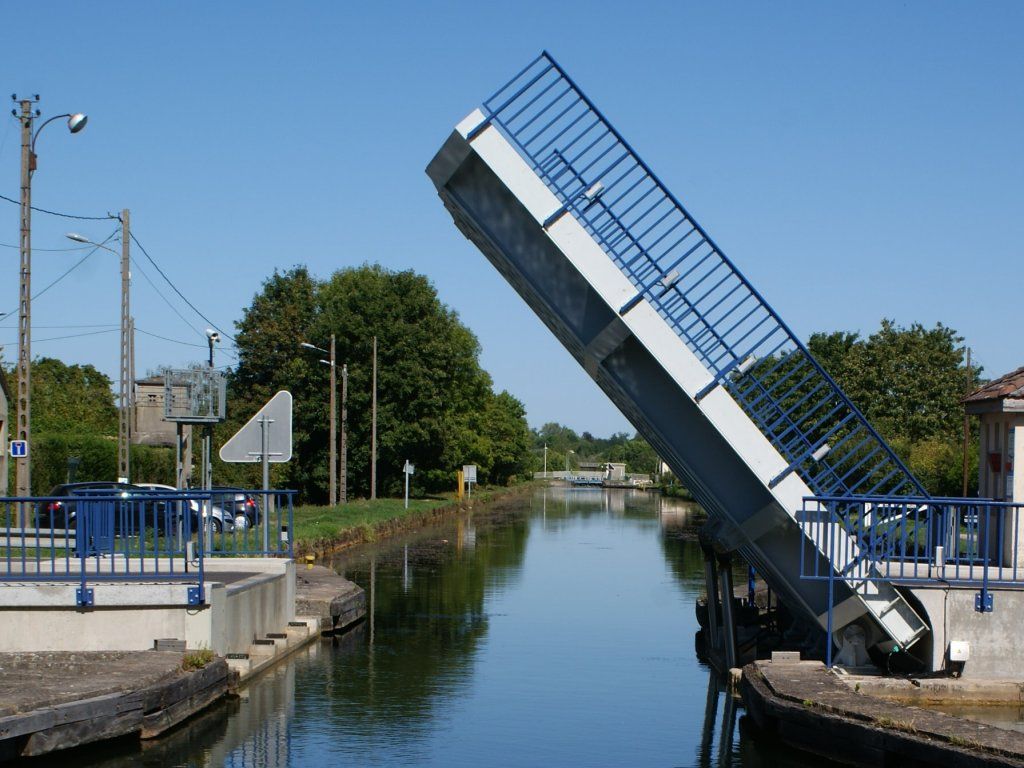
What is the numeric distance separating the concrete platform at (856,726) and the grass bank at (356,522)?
13.8 meters

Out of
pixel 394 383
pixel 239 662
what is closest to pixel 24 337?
pixel 239 662

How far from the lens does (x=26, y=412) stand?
22.8m

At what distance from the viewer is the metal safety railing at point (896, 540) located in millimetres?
11125

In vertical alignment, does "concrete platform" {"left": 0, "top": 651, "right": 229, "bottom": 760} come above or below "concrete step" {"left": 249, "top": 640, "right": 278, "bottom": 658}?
above

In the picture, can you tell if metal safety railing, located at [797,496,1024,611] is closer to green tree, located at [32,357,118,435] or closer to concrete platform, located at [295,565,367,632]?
concrete platform, located at [295,565,367,632]

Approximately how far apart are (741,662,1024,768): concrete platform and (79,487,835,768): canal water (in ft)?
1.34

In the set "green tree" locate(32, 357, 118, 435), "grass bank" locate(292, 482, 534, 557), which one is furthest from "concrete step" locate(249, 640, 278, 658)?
"green tree" locate(32, 357, 118, 435)

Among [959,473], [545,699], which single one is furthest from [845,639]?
[959,473]

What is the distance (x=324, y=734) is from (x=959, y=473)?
29.6 m

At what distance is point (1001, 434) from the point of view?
1225 cm

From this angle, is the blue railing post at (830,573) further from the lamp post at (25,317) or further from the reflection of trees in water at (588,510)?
the reflection of trees in water at (588,510)

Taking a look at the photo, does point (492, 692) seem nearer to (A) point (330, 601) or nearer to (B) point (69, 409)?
(A) point (330, 601)

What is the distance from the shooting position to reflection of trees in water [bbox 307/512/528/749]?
1175 centimetres

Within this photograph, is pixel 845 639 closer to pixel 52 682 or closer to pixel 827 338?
pixel 52 682
